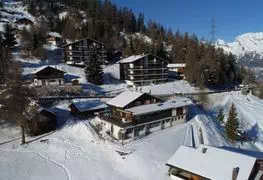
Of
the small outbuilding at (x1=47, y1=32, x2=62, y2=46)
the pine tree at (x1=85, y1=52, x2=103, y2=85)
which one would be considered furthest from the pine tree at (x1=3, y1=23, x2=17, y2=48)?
the pine tree at (x1=85, y1=52, x2=103, y2=85)

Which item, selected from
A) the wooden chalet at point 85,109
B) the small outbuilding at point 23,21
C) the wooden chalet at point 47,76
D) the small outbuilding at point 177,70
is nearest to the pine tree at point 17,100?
the wooden chalet at point 85,109

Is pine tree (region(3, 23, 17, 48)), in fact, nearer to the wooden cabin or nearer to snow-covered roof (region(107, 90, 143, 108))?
the wooden cabin

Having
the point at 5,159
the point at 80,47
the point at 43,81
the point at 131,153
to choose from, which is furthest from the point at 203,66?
the point at 5,159

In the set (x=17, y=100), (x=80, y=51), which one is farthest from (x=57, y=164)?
(x=80, y=51)

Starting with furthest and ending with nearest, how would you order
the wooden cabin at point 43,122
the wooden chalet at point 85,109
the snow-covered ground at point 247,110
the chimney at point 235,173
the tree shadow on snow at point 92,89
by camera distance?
1. the tree shadow on snow at point 92,89
2. the snow-covered ground at point 247,110
3. the wooden chalet at point 85,109
4. the wooden cabin at point 43,122
5. the chimney at point 235,173

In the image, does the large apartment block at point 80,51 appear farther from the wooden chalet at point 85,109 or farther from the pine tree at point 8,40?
the wooden chalet at point 85,109

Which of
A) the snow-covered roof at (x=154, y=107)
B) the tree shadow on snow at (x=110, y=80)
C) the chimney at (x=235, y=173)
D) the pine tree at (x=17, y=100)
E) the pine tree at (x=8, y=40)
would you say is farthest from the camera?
the pine tree at (x=8, y=40)
